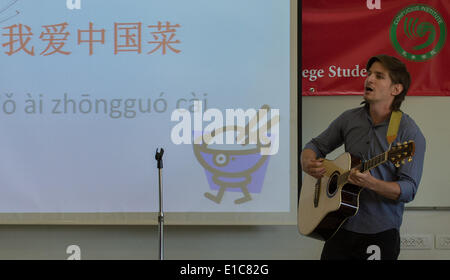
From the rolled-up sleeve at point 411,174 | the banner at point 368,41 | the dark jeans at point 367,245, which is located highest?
the banner at point 368,41

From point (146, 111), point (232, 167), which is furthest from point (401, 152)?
point (146, 111)

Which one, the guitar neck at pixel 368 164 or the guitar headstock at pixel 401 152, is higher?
the guitar headstock at pixel 401 152

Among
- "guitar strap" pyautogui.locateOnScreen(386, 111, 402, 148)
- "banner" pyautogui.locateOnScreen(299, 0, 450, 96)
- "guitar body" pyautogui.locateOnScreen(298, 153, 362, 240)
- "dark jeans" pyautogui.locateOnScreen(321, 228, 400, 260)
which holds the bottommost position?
"dark jeans" pyautogui.locateOnScreen(321, 228, 400, 260)

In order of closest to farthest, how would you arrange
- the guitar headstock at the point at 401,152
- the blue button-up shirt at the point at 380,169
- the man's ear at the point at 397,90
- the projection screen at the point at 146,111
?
the guitar headstock at the point at 401,152 → the blue button-up shirt at the point at 380,169 → the man's ear at the point at 397,90 → the projection screen at the point at 146,111

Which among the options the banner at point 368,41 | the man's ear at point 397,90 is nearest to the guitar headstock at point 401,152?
the man's ear at point 397,90

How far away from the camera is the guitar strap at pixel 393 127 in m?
2.27

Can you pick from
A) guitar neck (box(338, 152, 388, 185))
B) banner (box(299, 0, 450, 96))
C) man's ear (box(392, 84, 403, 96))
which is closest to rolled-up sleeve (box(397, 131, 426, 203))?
guitar neck (box(338, 152, 388, 185))

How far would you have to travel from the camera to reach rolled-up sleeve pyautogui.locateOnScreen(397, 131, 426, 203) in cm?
219

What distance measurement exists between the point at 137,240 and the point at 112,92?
989 mm

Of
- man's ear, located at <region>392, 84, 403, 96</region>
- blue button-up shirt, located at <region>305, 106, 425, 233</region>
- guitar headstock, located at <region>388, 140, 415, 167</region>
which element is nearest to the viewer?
guitar headstock, located at <region>388, 140, 415, 167</region>

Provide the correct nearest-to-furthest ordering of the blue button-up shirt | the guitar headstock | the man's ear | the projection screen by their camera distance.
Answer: the guitar headstock → the blue button-up shirt → the man's ear → the projection screen

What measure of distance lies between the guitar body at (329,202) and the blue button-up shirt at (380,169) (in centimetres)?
6

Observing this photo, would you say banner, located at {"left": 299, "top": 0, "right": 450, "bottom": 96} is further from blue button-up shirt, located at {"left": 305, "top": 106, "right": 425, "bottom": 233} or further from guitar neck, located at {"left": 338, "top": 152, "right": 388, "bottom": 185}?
guitar neck, located at {"left": 338, "top": 152, "right": 388, "bottom": 185}

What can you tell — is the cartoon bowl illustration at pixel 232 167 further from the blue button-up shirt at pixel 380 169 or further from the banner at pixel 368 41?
the blue button-up shirt at pixel 380 169
